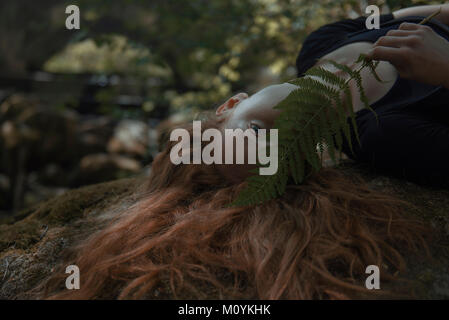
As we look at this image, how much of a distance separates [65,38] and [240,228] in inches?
319

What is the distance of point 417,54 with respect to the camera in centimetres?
147

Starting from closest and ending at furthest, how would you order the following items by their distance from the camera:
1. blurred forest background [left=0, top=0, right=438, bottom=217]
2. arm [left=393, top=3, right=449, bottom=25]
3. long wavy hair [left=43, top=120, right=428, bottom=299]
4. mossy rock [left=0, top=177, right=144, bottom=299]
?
long wavy hair [left=43, top=120, right=428, bottom=299] < mossy rock [left=0, top=177, right=144, bottom=299] < arm [left=393, top=3, right=449, bottom=25] < blurred forest background [left=0, top=0, right=438, bottom=217]

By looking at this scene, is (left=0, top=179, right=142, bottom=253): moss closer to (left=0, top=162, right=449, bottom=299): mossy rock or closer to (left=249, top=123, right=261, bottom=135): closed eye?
(left=0, top=162, right=449, bottom=299): mossy rock

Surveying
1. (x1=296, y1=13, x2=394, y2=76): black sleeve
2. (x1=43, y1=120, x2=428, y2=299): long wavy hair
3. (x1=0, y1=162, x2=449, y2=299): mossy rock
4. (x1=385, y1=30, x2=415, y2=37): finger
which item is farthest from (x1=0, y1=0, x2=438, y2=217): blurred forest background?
(x1=43, y1=120, x2=428, y2=299): long wavy hair

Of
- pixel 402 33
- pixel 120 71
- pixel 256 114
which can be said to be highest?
→ pixel 120 71

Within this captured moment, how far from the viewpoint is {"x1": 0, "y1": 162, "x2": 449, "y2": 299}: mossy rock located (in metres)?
1.31

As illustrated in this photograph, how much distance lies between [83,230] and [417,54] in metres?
1.73

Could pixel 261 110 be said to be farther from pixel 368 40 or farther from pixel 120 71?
pixel 120 71

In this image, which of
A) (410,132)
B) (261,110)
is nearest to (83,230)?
(261,110)

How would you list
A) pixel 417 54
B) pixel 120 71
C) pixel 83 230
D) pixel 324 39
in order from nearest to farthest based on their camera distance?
pixel 417 54
pixel 83 230
pixel 324 39
pixel 120 71

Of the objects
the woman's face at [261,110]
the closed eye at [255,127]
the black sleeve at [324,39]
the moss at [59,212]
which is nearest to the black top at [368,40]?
the black sleeve at [324,39]

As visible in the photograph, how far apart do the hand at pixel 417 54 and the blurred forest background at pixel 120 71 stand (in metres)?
0.97

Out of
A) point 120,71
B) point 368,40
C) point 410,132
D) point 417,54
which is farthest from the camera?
point 120,71

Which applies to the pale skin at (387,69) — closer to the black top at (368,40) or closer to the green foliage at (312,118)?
the black top at (368,40)
